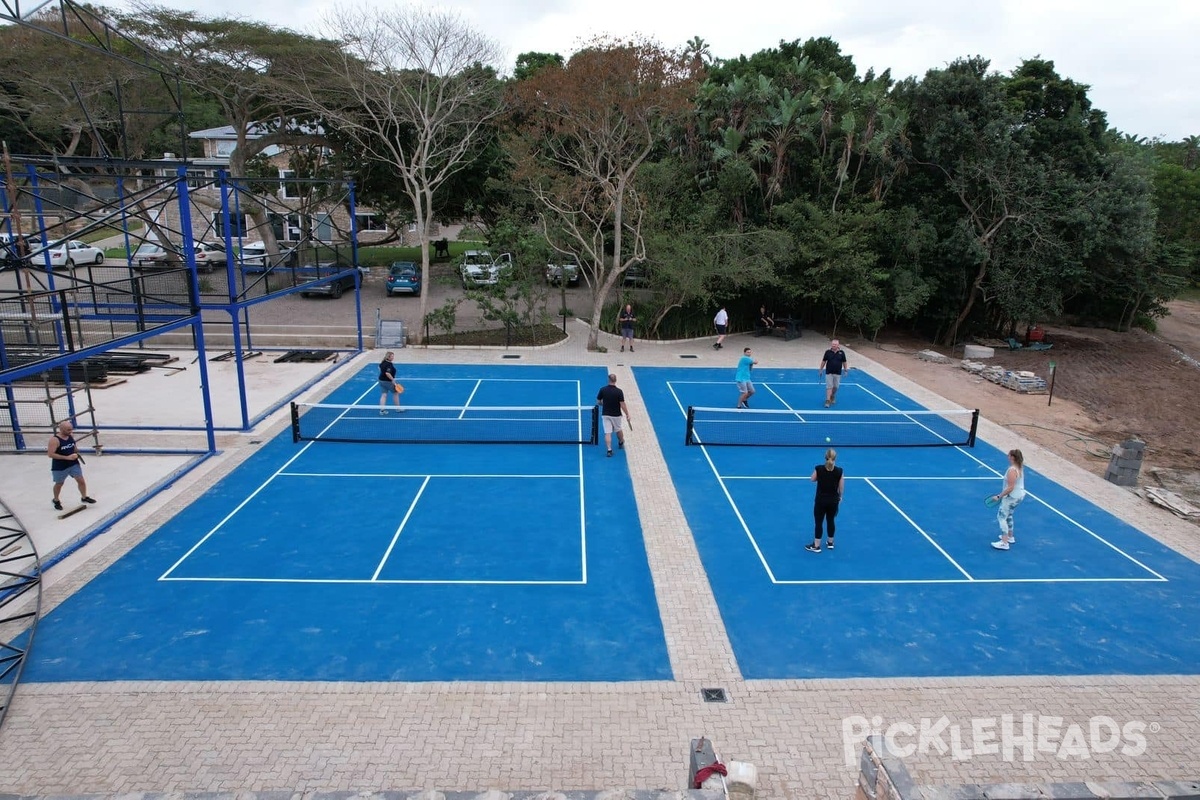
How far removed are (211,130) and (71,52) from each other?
61.2 ft

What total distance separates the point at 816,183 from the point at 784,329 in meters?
5.86

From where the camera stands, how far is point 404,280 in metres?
34.8

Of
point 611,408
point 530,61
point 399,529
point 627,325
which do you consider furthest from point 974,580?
point 530,61

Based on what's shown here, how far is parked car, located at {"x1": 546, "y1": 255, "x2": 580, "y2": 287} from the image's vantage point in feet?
91.4

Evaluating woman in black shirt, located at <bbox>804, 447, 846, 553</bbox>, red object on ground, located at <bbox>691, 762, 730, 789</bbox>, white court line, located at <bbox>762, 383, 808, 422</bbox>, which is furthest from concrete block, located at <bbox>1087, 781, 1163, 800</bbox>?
white court line, located at <bbox>762, 383, 808, 422</bbox>

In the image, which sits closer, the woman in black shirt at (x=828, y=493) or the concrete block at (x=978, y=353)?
the woman in black shirt at (x=828, y=493)

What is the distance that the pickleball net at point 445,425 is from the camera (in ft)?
52.7

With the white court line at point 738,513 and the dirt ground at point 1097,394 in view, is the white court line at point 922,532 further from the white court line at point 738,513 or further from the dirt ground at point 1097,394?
the dirt ground at point 1097,394

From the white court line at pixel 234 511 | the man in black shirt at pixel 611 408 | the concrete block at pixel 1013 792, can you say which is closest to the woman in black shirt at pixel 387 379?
the white court line at pixel 234 511

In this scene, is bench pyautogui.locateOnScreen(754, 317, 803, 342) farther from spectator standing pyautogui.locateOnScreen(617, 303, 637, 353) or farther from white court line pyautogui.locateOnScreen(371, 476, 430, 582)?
white court line pyautogui.locateOnScreen(371, 476, 430, 582)

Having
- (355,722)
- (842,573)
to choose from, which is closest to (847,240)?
(842,573)

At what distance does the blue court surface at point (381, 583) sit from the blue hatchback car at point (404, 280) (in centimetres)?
2082

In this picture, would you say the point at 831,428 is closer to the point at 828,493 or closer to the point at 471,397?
the point at 828,493

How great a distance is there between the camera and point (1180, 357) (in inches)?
1216
